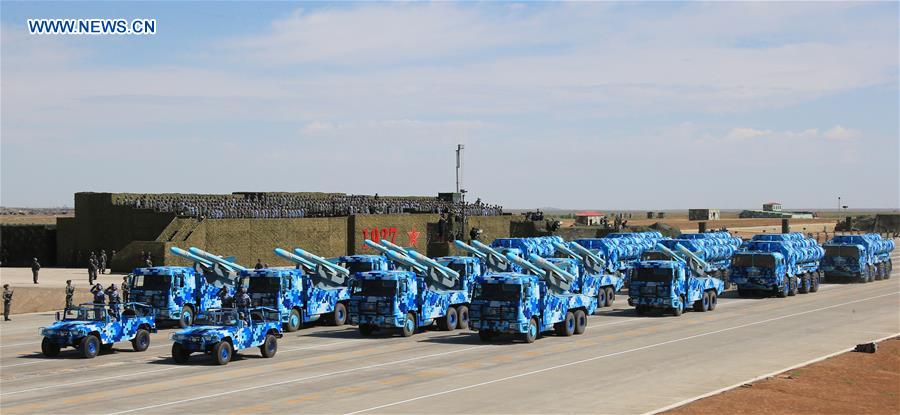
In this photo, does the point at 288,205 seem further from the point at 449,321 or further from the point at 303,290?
the point at 449,321

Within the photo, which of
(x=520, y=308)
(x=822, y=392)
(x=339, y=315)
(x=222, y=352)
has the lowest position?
(x=822, y=392)

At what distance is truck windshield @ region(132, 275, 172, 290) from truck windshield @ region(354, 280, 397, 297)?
293 inches

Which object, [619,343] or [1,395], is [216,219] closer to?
[619,343]

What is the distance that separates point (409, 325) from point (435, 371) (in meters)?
7.99

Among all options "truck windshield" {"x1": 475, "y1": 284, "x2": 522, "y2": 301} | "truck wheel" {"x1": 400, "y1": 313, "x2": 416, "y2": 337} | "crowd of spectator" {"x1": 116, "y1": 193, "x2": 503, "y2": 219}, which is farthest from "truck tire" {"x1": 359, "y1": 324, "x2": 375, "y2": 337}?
"crowd of spectator" {"x1": 116, "y1": 193, "x2": 503, "y2": 219}

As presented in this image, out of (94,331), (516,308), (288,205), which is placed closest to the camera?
(94,331)

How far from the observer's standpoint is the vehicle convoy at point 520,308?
32375 millimetres

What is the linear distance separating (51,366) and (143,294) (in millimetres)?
9448

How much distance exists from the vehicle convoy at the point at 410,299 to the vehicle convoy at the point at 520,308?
2.67 meters

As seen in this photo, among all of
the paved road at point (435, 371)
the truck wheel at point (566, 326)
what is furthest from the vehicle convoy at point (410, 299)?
the truck wheel at point (566, 326)

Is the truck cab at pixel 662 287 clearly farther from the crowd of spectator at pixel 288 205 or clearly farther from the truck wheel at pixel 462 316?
the crowd of spectator at pixel 288 205

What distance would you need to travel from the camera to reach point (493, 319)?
32.5 m

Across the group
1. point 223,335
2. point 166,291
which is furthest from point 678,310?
point 223,335

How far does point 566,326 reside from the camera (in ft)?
114
